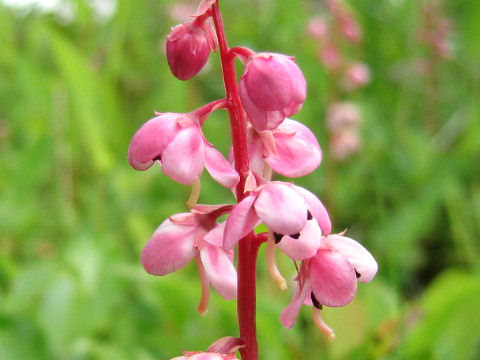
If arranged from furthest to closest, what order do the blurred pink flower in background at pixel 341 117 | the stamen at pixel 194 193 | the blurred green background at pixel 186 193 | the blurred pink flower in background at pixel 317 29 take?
the blurred pink flower in background at pixel 317 29 < the blurred pink flower in background at pixel 341 117 < the blurred green background at pixel 186 193 < the stamen at pixel 194 193

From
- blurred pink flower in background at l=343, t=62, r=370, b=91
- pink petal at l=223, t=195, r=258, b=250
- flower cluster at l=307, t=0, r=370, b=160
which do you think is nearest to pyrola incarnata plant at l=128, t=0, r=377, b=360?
pink petal at l=223, t=195, r=258, b=250

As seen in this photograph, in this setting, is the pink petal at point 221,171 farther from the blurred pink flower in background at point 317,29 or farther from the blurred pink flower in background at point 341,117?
the blurred pink flower in background at point 317,29

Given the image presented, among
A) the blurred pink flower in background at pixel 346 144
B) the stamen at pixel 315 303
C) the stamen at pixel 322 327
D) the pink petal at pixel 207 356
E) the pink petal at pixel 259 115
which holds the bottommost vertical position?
the blurred pink flower in background at pixel 346 144

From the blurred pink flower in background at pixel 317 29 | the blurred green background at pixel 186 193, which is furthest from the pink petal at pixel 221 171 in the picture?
the blurred pink flower in background at pixel 317 29

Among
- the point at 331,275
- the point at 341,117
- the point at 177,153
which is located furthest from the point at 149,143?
the point at 341,117

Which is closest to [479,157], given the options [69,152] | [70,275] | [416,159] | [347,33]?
[416,159]
